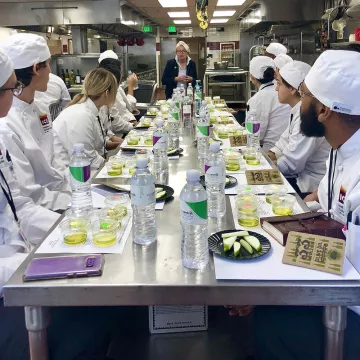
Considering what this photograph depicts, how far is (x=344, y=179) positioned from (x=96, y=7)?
23.3ft

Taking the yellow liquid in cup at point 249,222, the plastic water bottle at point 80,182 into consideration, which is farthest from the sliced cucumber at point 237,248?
the plastic water bottle at point 80,182

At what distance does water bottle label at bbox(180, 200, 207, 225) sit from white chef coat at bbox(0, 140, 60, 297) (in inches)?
27.3

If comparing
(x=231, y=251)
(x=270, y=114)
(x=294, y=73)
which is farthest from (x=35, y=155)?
(x=270, y=114)

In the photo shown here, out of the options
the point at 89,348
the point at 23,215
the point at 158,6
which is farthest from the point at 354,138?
the point at 158,6

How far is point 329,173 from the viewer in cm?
188

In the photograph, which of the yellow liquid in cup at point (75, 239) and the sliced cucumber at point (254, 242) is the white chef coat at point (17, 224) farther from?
the sliced cucumber at point (254, 242)

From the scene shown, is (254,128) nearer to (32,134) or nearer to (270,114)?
(270,114)

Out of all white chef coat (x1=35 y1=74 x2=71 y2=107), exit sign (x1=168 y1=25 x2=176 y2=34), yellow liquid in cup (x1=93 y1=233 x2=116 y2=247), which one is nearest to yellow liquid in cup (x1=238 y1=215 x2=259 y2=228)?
yellow liquid in cup (x1=93 y1=233 x2=116 y2=247)

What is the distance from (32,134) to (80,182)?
0.93 meters

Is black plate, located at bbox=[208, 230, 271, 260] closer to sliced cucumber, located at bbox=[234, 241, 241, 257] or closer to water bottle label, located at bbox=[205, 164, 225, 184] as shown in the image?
sliced cucumber, located at bbox=[234, 241, 241, 257]

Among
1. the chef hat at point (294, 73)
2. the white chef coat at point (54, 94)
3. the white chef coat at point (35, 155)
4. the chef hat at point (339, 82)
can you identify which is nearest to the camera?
the chef hat at point (339, 82)

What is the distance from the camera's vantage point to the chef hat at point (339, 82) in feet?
5.39

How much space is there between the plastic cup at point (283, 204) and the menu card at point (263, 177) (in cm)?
27

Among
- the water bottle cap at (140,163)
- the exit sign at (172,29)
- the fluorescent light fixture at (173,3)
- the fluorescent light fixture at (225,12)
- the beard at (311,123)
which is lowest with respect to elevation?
the water bottle cap at (140,163)
